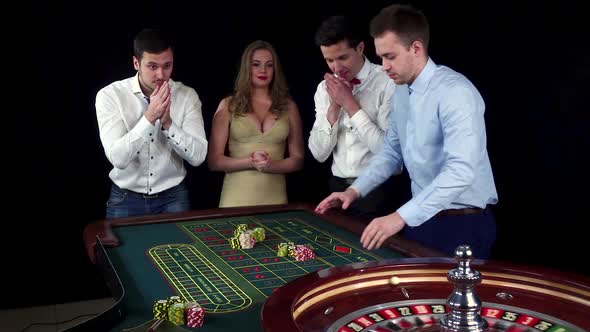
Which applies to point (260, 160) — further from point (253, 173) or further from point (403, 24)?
point (403, 24)

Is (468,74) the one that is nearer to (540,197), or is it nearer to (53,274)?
(540,197)

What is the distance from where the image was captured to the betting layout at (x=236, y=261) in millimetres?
1837

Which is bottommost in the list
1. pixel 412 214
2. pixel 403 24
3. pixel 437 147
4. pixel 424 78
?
pixel 412 214

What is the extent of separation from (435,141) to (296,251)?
70 centimetres

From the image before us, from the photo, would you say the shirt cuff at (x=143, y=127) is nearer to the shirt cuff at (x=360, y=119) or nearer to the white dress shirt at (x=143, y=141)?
the white dress shirt at (x=143, y=141)

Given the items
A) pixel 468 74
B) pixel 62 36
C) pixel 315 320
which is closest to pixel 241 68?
pixel 62 36

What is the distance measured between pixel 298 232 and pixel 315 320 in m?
1.28

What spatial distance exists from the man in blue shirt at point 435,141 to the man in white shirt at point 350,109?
693 mm

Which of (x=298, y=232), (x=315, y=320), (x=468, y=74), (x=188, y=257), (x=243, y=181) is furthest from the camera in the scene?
(x=468, y=74)

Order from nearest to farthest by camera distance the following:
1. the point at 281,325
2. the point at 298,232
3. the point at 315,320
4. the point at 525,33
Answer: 1. the point at 281,325
2. the point at 315,320
3. the point at 298,232
4. the point at 525,33

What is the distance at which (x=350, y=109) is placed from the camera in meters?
3.38

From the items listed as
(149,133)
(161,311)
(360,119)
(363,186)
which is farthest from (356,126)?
(161,311)

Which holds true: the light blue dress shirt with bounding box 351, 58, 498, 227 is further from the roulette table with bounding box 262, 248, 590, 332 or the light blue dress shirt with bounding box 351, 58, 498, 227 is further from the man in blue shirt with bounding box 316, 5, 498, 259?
the roulette table with bounding box 262, 248, 590, 332

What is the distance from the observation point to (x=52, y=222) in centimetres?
451
